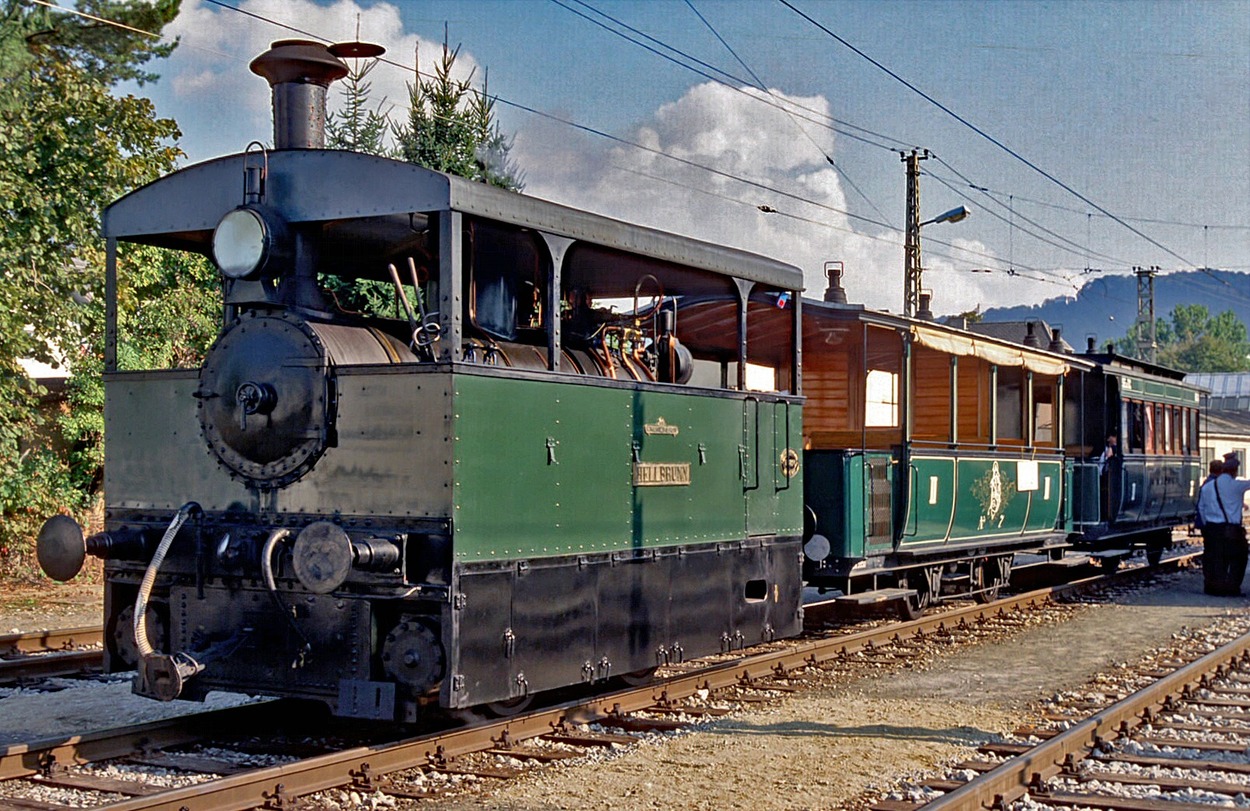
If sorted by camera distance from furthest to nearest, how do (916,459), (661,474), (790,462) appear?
(916,459), (790,462), (661,474)

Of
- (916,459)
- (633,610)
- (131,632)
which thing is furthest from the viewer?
(916,459)

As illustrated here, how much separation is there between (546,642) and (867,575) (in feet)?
19.1

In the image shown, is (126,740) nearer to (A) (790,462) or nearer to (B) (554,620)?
(B) (554,620)

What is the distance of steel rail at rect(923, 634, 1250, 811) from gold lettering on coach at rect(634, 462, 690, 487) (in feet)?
8.73

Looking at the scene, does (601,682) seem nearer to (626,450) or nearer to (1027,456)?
(626,450)

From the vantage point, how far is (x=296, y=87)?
769 cm

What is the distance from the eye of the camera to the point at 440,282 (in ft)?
21.9

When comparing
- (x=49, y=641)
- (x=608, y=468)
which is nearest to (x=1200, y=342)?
(x=49, y=641)

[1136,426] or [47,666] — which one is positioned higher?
[1136,426]

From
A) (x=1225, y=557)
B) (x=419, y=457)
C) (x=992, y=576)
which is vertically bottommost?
(x=992, y=576)

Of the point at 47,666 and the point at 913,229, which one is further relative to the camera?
the point at 913,229

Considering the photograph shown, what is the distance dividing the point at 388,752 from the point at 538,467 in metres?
1.67

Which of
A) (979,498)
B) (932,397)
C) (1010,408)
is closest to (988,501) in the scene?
(979,498)

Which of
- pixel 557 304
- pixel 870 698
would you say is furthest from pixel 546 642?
pixel 870 698
